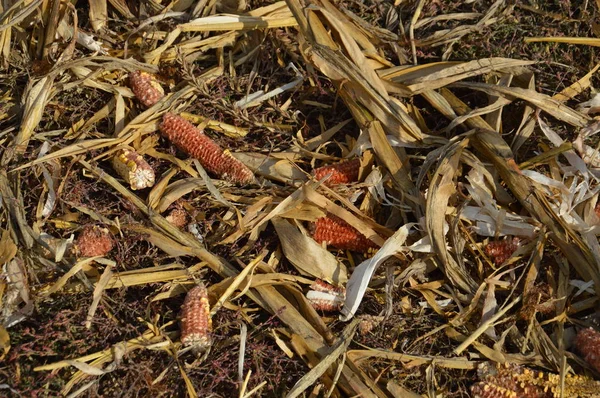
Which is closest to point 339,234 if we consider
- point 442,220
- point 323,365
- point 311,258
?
point 311,258

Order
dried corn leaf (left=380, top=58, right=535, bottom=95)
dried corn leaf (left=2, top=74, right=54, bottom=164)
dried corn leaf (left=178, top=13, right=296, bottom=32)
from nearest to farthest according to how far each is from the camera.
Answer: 1. dried corn leaf (left=2, top=74, right=54, bottom=164)
2. dried corn leaf (left=380, top=58, right=535, bottom=95)
3. dried corn leaf (left=178, top=13, right=296, bottom=32)

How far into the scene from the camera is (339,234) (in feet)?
8.48

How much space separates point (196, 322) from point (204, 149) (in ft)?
2.47

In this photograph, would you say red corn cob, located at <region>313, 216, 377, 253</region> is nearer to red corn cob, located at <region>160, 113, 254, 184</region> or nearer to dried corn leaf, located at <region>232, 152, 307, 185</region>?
dried corn leaf, located at <region>232, 152, 307, 185</region>

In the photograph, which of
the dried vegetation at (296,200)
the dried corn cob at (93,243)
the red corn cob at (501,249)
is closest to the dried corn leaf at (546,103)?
the dried vegetation at (296,200)

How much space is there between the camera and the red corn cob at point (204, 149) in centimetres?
261

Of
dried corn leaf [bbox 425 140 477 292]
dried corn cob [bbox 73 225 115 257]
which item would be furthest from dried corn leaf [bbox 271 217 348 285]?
dried corn cob [bbox 73 225 115 257]

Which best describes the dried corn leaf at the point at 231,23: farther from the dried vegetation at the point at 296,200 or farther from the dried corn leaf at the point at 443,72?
the dried corn leaf at the point at 443,72

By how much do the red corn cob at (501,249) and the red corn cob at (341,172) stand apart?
2.08 ft

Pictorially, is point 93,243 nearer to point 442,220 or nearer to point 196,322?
point 196,322

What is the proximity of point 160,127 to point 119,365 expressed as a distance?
1040 mm

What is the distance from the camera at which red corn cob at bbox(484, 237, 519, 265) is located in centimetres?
Result: 256

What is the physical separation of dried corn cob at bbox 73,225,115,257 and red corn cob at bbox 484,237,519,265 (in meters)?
1.55

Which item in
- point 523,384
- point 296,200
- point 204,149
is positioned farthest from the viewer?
point 204,149
